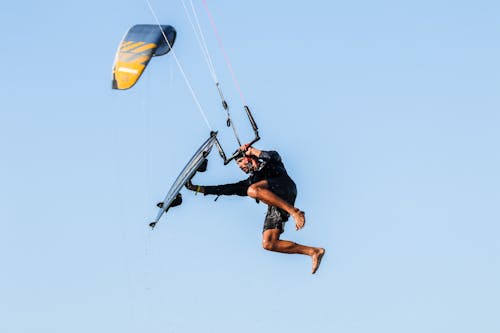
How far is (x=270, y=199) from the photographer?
1397 cm

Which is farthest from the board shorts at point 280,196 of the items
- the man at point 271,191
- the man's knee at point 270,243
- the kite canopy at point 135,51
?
the kite canopy at point 135,51

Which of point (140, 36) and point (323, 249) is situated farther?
point (140, 36)

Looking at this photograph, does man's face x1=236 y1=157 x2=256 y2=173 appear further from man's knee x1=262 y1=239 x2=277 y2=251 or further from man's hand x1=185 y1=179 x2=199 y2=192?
man's knee x1=262 y1=239 x2=277 y2=251

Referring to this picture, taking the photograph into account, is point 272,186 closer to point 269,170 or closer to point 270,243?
point 269,170

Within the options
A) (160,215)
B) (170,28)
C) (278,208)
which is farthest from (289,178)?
(170,28)

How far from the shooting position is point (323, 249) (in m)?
14.7

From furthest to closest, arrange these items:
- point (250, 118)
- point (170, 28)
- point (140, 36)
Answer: point (170, 28) → point (140, 36) → point (250, 118)

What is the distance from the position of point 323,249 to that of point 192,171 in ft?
6.36

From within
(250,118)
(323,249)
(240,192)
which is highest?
(250,118)

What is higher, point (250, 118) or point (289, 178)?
point (250, 118)

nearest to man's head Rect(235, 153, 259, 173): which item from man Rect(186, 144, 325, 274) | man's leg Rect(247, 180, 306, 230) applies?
man Rect(186, 144, 325, 274)

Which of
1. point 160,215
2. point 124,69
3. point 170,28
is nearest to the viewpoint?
point 160,215

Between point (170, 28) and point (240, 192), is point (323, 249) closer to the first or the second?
point (240, 192)

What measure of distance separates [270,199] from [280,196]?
164 mm
